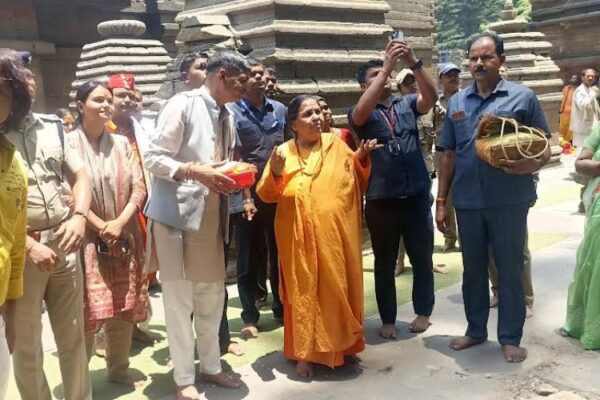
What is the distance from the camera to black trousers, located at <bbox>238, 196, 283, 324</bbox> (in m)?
4.30

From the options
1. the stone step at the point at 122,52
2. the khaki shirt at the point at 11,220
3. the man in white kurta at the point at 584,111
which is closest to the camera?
the khaki shirt at the point at 11,220

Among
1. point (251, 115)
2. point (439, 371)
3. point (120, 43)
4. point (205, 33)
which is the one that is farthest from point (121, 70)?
point (439, 371)

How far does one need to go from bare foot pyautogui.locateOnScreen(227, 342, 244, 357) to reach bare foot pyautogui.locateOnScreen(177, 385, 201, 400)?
66cm

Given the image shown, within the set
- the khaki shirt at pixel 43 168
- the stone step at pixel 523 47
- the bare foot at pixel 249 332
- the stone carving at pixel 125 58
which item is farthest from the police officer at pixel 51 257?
the stone step at pixel 523 47

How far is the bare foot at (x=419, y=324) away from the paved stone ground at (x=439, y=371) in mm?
54

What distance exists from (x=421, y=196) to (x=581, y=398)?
1.53 meters

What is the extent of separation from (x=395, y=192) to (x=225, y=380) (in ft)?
5.11

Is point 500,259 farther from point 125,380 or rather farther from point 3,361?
point 3,361

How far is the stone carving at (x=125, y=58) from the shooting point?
753 cm

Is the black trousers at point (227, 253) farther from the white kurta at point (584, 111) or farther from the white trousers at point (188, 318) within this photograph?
the white kurta at point (584, 111)

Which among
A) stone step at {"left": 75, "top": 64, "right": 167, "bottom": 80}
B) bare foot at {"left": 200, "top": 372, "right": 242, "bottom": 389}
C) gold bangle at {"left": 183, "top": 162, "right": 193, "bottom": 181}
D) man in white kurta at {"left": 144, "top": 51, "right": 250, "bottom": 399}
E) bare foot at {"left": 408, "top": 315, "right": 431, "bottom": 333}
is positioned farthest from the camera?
stone step at {"left": 75, "top": 64, "right": 167, "bottom": 80}

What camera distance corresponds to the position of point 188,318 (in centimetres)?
323

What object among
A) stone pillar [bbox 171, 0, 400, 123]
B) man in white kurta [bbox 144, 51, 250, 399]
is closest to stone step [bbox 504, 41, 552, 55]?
stone pillar [bbox 171, 0, 400, 123]

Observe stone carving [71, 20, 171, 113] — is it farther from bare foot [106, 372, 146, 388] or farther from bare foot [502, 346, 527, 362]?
bare foot [502, 346, 527, 362]
